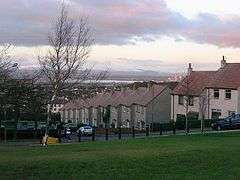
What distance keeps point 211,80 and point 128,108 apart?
1582cm

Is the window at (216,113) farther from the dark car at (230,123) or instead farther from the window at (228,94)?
the dark car at (230,123)

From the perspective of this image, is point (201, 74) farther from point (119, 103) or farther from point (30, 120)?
point (30, 120)

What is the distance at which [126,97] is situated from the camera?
87375mm

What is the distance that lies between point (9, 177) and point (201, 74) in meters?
65.6

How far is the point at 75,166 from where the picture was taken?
15258mm

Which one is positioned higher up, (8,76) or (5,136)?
(8,76)

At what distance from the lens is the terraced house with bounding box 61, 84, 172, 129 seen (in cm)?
7875

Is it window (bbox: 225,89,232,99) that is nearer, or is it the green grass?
the green grass

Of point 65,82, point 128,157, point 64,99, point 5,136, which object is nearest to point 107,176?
point 128,157

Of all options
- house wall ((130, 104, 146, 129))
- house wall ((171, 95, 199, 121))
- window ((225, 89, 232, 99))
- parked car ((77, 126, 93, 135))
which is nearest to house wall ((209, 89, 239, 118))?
window ((225, 89, 232, 99))

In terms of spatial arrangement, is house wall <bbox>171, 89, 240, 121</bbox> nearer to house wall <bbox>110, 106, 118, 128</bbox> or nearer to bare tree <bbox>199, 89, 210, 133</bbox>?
bare tree <bbox>199, 89, 210, 133</bbox>

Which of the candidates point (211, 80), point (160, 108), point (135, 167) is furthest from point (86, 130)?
point (135, 167)

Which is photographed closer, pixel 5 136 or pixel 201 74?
pixel 5 136

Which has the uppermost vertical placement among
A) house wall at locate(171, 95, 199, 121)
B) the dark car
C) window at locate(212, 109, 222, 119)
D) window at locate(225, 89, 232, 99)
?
window at locate(225, 89, 232, 99)
